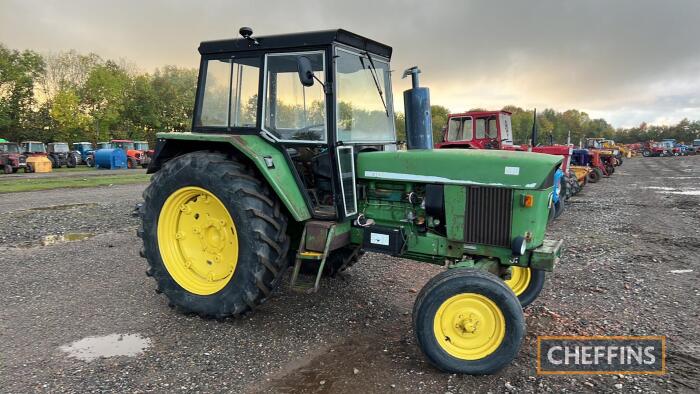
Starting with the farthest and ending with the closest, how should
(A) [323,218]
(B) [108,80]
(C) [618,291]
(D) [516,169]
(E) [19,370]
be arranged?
(B) [108,80] → (C) [618,291] → (A) [323,218] → (D) [516,169] → (E) [19,370]

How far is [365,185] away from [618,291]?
307 cm

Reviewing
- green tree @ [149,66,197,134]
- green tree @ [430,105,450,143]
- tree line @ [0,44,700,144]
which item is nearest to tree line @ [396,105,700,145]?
green tree @ [430,105,450,143]

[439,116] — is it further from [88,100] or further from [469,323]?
[469,323]

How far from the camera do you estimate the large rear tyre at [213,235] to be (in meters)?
3.86

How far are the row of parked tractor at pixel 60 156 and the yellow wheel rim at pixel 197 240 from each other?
2433 cm

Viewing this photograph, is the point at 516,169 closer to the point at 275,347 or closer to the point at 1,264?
the point at 275,347

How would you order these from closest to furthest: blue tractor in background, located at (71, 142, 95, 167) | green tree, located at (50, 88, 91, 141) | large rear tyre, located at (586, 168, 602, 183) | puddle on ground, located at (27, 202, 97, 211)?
1. puddle on ground, located at (27, 202, 97, 211)
2. large rear tyre, located at (586, 168, 602, 183)
3. blue tractor in background, located at (71, 142, 95, 167)
4. green tree, located at (50, 88, 91, 141)

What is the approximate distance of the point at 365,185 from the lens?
168 inches

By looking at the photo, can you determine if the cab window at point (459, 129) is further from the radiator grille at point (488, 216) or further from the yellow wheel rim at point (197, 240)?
the yellow wheel rim at point (197, 240)

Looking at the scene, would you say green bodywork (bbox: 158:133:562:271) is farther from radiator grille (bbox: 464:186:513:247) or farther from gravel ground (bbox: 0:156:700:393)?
gravel ground (bbox: 0:156:700:393)

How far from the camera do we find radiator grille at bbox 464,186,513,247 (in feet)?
12.1

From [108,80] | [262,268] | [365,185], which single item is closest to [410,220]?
[365,185]

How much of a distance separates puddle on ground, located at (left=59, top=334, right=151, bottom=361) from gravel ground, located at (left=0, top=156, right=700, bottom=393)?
0.23ft

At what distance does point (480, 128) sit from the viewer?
1373 centimetres
